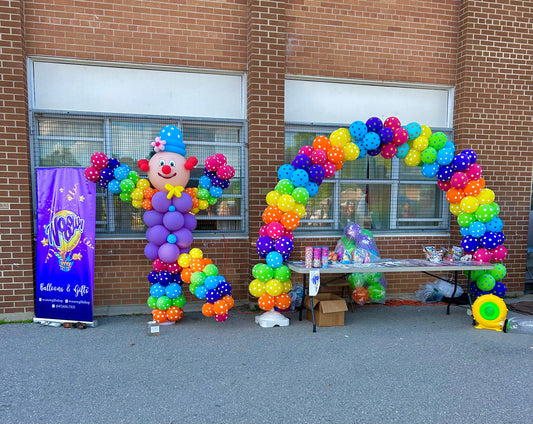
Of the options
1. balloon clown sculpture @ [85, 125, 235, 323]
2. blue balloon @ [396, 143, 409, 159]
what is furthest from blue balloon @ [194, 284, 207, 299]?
blue balloon @ [396, 143, 409, 159]

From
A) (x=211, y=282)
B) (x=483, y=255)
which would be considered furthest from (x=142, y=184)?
(x=483, y=255)

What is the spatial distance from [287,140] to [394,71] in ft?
6.96

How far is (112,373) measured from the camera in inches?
141

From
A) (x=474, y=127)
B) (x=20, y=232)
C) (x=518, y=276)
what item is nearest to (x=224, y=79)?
(x=20, y=232)

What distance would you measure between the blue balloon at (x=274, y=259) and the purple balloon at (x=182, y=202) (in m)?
1.19

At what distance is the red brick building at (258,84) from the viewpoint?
5047 mm

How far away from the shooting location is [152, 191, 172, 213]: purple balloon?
Result: 4.58 metres

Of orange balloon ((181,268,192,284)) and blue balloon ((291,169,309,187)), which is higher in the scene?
blue balloon ((291,169,309,187))

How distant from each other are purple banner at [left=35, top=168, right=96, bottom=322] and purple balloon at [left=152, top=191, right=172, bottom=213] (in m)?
0.91

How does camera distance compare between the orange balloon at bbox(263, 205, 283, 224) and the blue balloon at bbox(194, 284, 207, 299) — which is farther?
the orange balloon at bbox(263, 205, 283, 224)

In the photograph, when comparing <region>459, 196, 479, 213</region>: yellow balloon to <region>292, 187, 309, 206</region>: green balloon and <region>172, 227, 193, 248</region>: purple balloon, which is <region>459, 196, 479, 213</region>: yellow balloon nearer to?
<region>292, 187, 309, 206</region>: green balloon

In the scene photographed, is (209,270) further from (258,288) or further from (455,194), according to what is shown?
(455,194)

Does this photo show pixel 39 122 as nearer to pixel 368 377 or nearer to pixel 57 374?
pixel 57 374

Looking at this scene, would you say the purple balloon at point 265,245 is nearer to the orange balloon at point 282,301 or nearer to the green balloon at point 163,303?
the orange balloon at point 282,301
